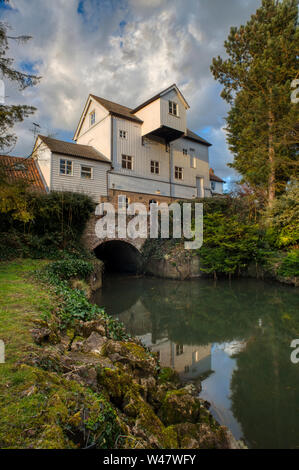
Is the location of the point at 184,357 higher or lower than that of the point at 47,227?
lower

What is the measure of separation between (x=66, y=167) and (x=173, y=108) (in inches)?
422

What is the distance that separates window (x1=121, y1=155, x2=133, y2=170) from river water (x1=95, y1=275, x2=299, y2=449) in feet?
33.2

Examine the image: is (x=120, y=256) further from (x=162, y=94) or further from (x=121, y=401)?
(x=121, y=401)

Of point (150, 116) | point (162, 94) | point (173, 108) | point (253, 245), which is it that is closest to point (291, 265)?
point (253, 245)

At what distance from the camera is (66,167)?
53.3 feet

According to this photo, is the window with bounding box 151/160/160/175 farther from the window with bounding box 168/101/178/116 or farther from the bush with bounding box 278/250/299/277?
the bush with bounding box 278/250/299/277

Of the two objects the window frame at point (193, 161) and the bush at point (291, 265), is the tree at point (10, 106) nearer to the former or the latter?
the bush at point (291, 265)

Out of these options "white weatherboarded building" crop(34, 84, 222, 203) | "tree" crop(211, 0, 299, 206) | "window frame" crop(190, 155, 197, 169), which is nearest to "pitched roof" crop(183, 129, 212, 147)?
"white weatherboarded building" crop(34, 84, 222, 203)

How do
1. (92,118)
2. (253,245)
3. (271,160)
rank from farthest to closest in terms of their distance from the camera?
(92,118), (271,160), (253,245)

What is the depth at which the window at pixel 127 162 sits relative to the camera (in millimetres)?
19250

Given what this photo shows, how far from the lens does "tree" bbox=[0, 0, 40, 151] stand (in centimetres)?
700

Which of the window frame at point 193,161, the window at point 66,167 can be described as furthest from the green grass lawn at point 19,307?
the window frame at point 193,161

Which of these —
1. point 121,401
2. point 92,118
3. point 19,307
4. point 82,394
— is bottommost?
point 121,401

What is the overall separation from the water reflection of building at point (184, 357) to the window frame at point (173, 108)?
18.9 m
